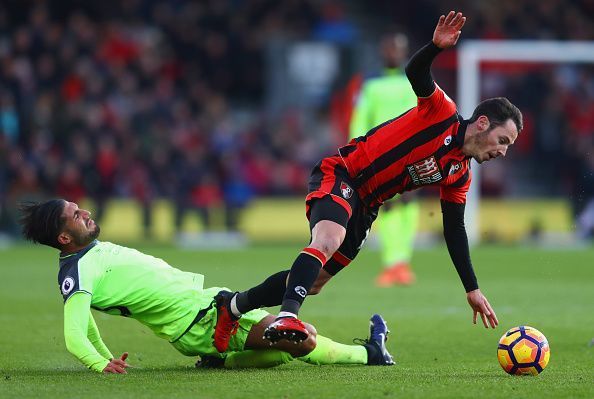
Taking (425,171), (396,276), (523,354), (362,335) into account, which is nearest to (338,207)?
(425,171)

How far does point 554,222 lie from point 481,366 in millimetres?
13758

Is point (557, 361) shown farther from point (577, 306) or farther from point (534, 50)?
point (534, 50)

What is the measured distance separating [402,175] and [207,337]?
147 cm

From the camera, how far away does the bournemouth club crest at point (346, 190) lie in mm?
6629

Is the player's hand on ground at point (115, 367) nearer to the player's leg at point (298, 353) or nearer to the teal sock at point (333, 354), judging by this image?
the player's leg at point (298, 353)

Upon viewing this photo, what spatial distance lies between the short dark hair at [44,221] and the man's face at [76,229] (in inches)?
1.0

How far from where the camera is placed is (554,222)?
65.5 ft

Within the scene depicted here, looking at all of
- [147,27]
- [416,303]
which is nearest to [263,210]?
[147,27]

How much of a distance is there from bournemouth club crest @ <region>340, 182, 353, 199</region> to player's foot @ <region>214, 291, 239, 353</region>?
906 mm

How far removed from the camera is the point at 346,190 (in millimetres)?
6656

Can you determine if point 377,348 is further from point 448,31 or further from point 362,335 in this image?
point 448,31

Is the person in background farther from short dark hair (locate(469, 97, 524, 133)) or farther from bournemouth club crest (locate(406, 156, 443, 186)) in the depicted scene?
short dark hair (locate(469, 97, 524, 133))

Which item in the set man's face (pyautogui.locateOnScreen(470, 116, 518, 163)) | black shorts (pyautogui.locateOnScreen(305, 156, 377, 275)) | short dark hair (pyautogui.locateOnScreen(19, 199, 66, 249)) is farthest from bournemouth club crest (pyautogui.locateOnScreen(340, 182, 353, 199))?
short dark hair (pyautogui.locateOnScreen(19, 199, 66, 249))

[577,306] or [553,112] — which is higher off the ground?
[553,112]
